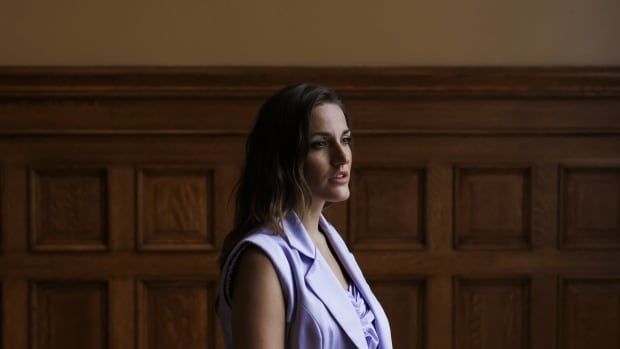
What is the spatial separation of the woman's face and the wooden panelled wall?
5.70ft

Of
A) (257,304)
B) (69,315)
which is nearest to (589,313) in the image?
(69,315)

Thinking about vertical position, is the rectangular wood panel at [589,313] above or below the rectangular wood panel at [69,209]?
below

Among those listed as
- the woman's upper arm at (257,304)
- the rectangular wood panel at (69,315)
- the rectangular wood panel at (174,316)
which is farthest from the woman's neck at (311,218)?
the rectangular wood panel at (69,315)

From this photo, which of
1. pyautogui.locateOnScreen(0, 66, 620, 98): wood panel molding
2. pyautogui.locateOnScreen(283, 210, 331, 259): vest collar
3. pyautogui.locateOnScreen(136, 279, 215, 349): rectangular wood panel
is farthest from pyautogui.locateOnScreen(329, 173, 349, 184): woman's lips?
pyautogui.locateOnScreen(136, 279, 215, 349): rectangular wood panel

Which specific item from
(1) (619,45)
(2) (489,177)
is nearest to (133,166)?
(2) (489,177)

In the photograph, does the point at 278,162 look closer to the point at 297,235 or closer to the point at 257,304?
the point at 297,235

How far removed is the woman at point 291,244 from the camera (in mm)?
1731

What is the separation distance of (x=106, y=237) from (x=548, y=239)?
1878 millimetres

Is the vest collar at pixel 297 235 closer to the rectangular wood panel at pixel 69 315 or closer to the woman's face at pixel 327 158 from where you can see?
the woman's face at pixel 327 158

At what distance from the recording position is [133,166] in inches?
146

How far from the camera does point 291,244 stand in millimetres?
1836

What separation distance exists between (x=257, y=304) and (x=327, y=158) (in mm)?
388

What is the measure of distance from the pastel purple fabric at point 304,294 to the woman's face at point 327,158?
88mm

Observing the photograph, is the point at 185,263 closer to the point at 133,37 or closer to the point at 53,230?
the point at 53,230
